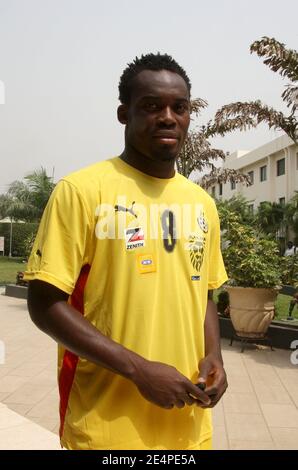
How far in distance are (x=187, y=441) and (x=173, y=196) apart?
0.68 m

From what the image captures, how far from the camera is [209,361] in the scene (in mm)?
1486

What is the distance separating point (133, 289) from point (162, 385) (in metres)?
0.25

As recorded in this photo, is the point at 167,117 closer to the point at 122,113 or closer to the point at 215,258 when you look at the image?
the point at 122,113

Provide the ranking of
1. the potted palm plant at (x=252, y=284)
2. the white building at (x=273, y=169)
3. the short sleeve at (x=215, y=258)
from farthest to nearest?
the white building at (x=273, y=169), the potted palm plant at (x=252, y=284), the short sleeve at (x=215, y=258)

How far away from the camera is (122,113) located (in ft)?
4.95

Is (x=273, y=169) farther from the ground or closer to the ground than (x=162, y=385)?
farther from the ground

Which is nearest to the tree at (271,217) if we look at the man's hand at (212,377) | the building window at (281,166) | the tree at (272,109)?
the building window at (281,166)

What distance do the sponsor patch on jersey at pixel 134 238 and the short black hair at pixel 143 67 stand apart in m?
0.39

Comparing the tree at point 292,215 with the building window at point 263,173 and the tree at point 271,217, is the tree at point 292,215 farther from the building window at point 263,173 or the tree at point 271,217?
the building window at point 263,173

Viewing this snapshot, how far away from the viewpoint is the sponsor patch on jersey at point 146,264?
136 centimetres

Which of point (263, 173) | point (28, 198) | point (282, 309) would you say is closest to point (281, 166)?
point (263, 173)

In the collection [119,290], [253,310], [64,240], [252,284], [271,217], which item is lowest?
[253,310]

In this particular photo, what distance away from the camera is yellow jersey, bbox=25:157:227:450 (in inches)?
51.6

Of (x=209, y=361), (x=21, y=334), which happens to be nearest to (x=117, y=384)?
(x=209, y=361)
